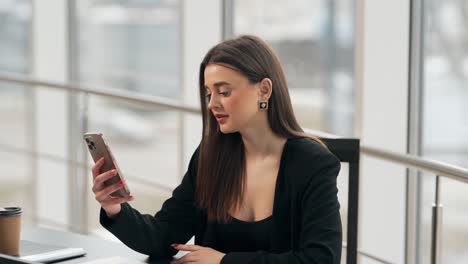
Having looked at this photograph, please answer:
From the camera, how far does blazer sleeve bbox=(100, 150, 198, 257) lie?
2.38 metres

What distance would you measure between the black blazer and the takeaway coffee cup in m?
0.21

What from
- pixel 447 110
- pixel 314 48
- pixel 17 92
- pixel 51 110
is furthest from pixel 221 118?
pixel 17 92

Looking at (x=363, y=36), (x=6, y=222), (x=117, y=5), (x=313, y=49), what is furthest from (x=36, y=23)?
(x=6, y=222)

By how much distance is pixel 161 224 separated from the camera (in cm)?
245

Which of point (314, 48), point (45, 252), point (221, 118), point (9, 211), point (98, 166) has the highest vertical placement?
point (314, 48)

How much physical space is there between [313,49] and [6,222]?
111 inches

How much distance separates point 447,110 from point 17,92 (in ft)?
13.0

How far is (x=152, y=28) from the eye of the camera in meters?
6.15

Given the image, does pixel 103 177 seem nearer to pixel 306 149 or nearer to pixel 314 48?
pixel 306 149

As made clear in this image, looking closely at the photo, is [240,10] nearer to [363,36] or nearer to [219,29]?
[219,29]

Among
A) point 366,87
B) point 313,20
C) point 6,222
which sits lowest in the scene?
point 6,222

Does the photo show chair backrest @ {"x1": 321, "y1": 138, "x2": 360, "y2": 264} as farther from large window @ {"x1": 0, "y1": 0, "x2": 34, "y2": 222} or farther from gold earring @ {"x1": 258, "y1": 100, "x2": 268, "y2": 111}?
large window @ {"x1": 0, "y1": 0, "x2": 34, "y2": 222}

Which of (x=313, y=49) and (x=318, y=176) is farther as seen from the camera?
(x=313, y=49)

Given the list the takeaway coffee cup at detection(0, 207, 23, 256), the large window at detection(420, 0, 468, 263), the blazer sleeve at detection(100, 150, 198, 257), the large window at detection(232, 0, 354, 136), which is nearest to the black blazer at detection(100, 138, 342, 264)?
the blazer sleeve at detection(100, 150, 198, 257)
